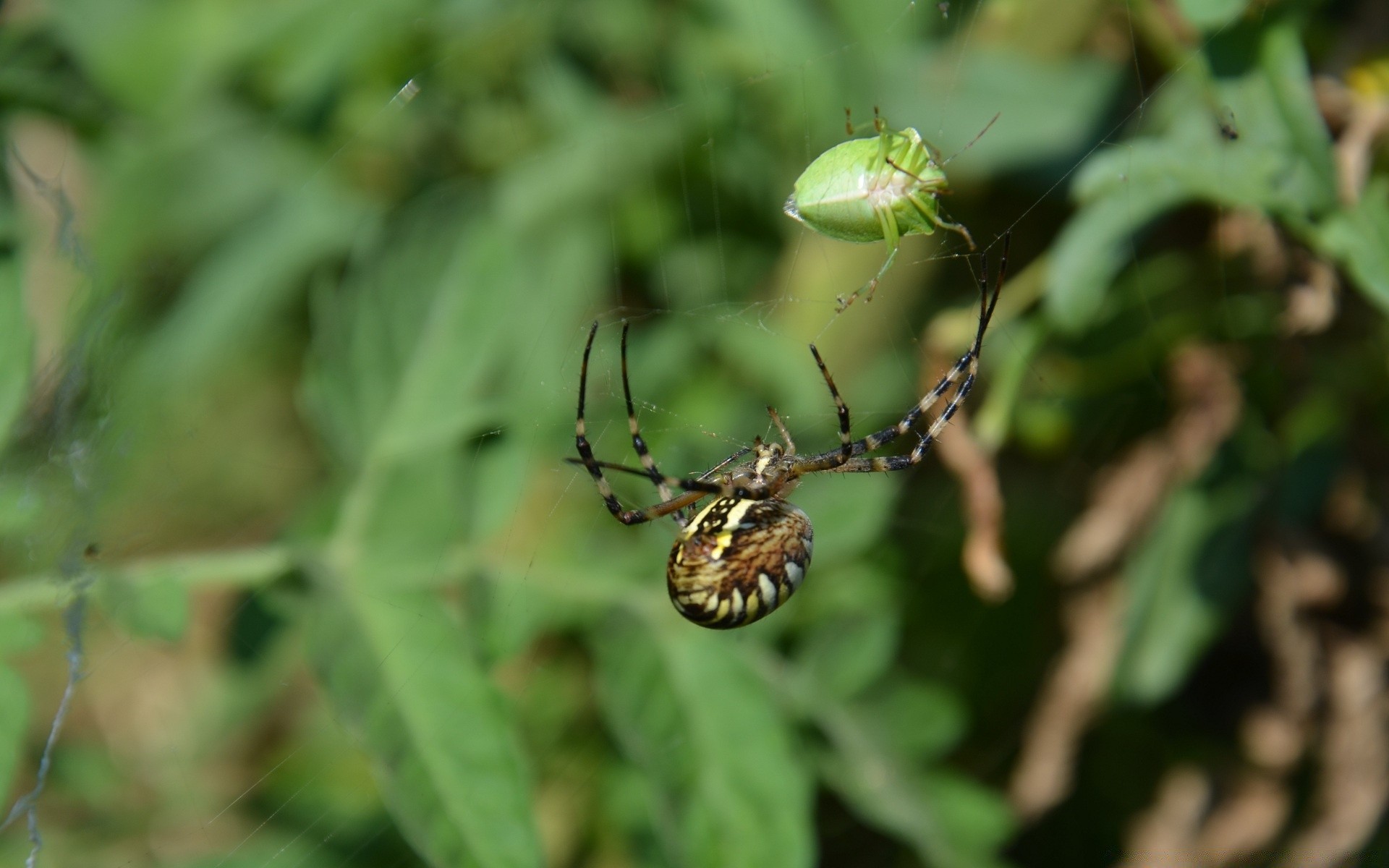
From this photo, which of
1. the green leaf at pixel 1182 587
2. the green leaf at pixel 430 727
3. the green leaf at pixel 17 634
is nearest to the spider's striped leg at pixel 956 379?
the green leaf at pixel 1182 587

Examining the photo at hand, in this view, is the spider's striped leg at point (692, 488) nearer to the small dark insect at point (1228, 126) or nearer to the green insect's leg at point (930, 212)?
the green insect's leg at point (930, 212)

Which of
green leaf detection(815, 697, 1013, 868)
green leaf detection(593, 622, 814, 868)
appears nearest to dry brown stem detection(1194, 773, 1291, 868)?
green leaf detection(815, 697, 1013, 868)

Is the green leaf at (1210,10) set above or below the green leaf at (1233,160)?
above

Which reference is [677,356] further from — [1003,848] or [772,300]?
[1003,848]

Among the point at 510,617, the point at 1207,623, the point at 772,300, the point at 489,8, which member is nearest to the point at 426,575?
the point at 510,617

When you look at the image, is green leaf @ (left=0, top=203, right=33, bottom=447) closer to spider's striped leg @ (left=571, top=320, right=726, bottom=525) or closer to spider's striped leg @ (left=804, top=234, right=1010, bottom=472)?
spider's striped leg @ (left=571, top=320, right=726, bottom=525)

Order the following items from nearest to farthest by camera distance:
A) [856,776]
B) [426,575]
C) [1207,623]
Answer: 1. [426,575]
2. [856,776]
3. [1207,623]
